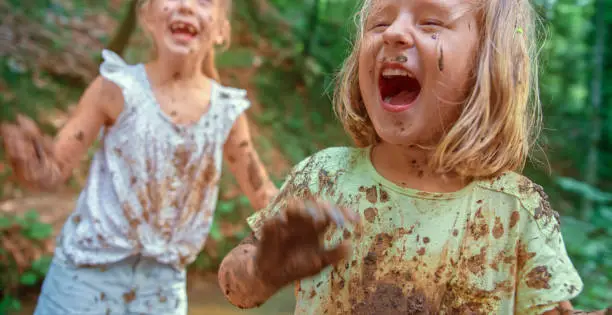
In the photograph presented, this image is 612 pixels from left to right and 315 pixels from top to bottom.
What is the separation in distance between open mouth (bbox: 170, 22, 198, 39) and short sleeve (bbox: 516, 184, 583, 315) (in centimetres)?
165

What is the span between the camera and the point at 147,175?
2520 millimetres

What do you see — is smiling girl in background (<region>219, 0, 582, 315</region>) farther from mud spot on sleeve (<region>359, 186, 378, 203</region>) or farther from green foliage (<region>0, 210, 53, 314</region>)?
Result: green foliage (<region>0, 210, 53, 314</region>)

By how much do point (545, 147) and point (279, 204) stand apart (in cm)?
73

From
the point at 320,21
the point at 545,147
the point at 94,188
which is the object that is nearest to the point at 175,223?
Answer: the point at 94,188

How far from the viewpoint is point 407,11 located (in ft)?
4.53

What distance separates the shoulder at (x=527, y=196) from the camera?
1.40m

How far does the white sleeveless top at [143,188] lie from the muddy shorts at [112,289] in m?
0.05

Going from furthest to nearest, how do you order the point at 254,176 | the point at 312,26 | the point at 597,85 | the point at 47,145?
the point at 312,26 < the point at 597,85 < the point at 254,176 < the point at 47,145

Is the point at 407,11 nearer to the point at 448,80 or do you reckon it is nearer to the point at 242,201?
the point at 448,80

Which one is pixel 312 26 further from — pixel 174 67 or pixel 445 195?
pixel 445 195

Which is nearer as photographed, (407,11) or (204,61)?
(407,11)

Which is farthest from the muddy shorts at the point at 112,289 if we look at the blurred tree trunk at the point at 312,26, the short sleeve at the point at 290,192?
the blurred tree trunk at the point at 312,26

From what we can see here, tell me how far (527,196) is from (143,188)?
5.13 feet

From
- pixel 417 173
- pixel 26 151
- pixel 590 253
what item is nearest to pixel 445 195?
pixel 417 173
